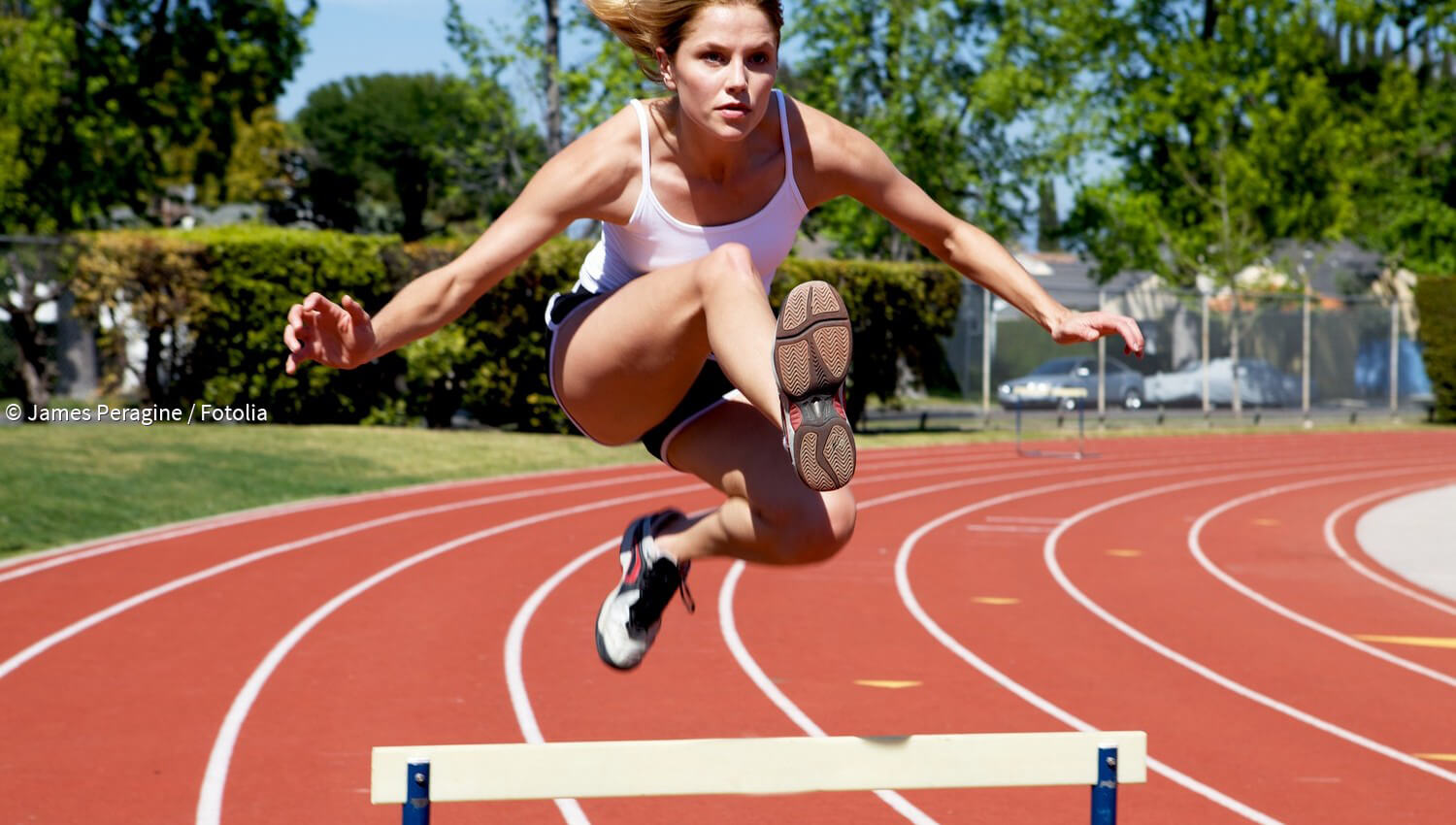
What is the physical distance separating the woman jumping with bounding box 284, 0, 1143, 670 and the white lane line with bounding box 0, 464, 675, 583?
7996mm

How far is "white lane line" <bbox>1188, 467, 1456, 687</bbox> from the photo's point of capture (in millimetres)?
8570

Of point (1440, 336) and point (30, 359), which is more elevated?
point (1440, 336)

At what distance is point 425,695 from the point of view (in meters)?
7.49

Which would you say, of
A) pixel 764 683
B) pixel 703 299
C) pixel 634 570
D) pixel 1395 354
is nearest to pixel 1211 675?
pixel 764 683

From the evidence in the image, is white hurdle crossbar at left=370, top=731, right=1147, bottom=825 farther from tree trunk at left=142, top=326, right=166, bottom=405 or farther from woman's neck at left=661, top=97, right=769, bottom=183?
tree trunk at left=142, top=326, right=166, bottom=405

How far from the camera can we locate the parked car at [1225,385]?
2722 centimetres

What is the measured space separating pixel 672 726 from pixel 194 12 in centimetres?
2202

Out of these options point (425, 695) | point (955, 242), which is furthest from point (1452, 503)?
point (955, 242)

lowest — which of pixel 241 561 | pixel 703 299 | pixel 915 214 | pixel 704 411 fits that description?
pixel 241 561

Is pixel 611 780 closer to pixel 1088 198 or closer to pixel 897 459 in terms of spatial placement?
pixel 897 459

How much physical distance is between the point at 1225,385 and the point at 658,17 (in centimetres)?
2591

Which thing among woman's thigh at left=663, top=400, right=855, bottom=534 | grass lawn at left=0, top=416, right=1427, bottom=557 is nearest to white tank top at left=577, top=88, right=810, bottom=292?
woman's thigh at left=663, top=400, right=855, bottom=534

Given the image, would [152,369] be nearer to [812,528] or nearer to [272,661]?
[272,661]

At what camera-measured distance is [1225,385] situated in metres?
27.8
